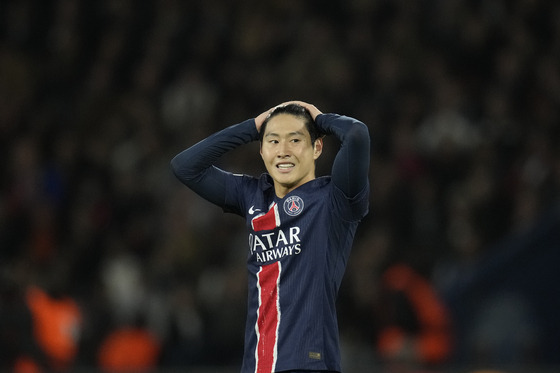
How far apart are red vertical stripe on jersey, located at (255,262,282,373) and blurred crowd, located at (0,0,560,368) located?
3.83 meters

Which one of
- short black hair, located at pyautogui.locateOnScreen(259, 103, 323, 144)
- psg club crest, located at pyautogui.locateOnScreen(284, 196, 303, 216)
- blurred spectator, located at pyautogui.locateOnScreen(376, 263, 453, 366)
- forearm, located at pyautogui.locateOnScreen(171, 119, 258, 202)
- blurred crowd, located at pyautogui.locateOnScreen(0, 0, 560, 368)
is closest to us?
psg club crest, located at pyautogui.locateOnScreen(284, 196, 303, 216)

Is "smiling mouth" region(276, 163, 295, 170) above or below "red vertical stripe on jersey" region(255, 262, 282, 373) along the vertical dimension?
above

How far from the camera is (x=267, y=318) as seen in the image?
136 inches

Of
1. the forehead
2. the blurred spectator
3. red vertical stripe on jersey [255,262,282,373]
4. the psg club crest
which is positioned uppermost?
Answer: the forehead

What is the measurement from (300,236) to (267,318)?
30cm

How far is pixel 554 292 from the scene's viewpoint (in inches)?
284

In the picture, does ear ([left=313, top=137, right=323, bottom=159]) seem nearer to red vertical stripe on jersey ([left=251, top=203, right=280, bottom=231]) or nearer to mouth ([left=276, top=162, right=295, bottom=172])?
mouth ([left=276, top=162, right=295, bottom=172])

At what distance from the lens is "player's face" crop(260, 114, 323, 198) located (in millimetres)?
3576

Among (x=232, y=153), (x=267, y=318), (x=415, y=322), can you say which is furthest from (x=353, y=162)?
(x=232, y=153)

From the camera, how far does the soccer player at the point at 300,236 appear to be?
3.37m

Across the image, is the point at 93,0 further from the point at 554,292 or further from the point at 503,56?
the point at 554,292

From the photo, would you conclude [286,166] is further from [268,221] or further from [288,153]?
[268,221]

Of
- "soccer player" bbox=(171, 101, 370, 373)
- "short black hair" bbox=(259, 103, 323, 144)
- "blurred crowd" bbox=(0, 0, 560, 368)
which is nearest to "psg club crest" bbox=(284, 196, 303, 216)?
"soccer player" bbox=(171, 101, 370, 373)

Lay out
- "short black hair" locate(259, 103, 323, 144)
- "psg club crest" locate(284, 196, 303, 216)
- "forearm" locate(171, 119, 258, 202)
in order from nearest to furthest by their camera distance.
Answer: "psg club crest" locate(284, 196, 303, 216) → "short black hair" locate(259, 103, 323, 144) → "forearm" locate(171, 119, 258, 202)
